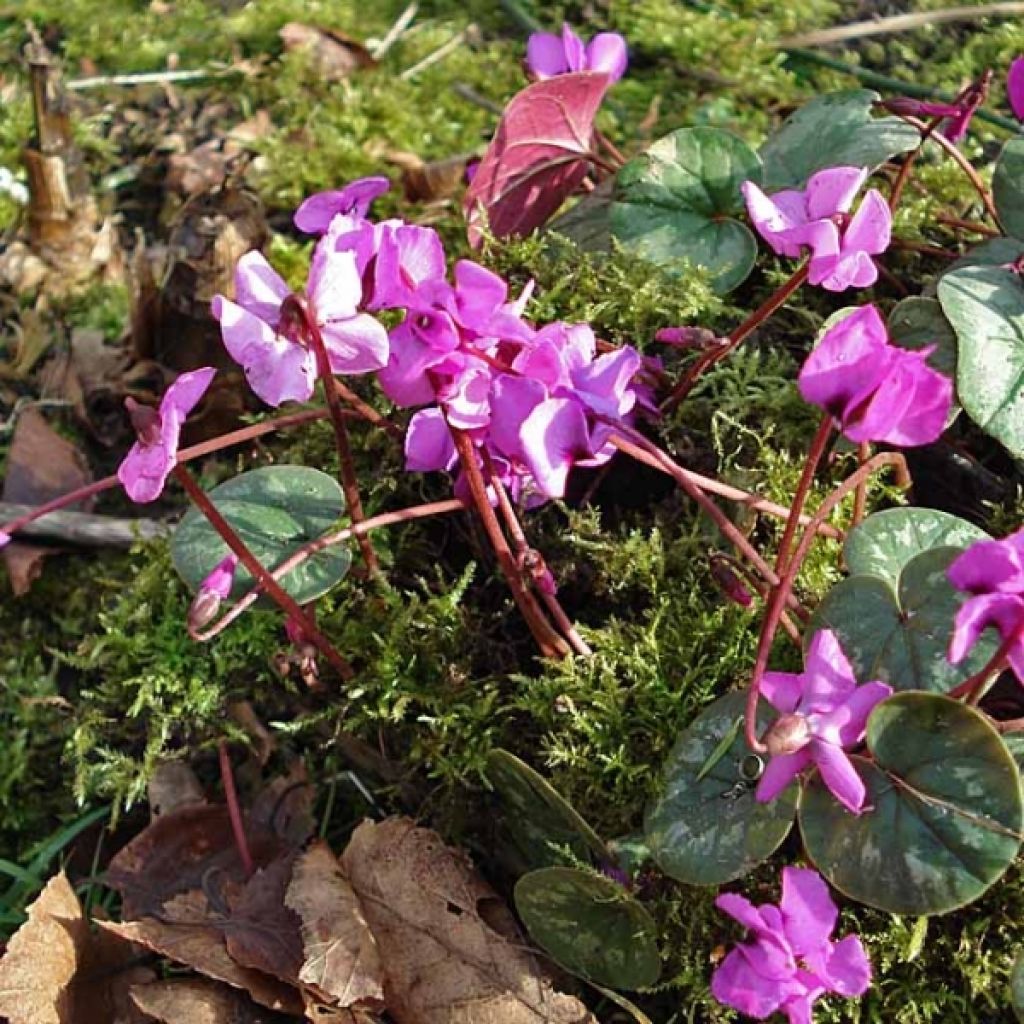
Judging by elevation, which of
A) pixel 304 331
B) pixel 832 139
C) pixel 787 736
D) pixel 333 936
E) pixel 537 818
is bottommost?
pixel 333 936

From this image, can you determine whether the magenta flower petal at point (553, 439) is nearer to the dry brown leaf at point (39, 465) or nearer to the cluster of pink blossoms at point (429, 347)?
the cluster of pink blossoms at point (429, 347)

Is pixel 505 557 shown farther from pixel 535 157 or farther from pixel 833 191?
pixel 535 157

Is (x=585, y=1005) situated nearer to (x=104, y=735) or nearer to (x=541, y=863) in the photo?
(x=541, y=863)

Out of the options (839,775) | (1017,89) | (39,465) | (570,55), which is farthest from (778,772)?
(39,465)

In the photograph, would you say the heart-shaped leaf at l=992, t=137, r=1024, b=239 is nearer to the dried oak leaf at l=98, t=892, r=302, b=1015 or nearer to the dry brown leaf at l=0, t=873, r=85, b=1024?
the dried oak leaf at l=98, t=892, r=302, b=1015

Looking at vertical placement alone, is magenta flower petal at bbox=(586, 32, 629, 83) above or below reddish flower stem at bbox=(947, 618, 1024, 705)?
above

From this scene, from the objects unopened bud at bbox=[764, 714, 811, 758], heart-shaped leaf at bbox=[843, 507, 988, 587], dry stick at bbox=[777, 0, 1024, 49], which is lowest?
dry stick at bbox=[777, 0, 1024, 49]

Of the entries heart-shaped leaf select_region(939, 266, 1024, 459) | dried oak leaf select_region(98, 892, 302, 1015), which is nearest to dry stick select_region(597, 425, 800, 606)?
heart-shaped leaf select_region(939, 266, 1024, 459)
